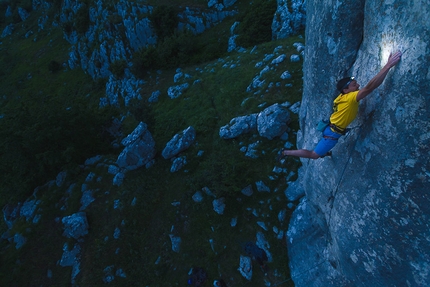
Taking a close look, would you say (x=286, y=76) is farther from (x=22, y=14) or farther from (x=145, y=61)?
(x=22, y=14)

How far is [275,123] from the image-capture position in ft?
58.0

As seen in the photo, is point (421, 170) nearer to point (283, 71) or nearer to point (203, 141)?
point (203, 141)

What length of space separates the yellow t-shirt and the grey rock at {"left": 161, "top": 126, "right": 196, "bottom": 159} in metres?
15.8

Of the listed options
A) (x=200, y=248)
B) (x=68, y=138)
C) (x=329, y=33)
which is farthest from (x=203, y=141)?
(x=329, y=33)

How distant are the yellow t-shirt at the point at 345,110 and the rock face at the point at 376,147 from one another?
0.38 meters

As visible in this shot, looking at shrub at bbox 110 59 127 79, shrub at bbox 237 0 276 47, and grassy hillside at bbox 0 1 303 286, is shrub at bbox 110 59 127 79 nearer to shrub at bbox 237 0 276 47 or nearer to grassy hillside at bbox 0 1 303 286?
grassy hillside at bbox 0 1 303 286

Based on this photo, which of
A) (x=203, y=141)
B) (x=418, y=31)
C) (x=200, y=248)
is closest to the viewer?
(x=418, y=31)

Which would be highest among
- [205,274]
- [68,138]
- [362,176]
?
[362,176]

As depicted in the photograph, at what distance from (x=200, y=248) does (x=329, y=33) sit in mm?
14151

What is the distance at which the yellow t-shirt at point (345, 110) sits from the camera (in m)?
6.47

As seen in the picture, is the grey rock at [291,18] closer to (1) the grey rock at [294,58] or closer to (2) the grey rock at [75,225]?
(1) the grey rock at [294,58]

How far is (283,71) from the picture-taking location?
75.9 ft

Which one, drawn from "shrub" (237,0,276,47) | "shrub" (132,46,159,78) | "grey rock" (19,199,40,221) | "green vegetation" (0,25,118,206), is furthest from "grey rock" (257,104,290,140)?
"shrub" (132,46,159,78)

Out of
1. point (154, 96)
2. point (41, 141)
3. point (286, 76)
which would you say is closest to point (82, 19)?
point (154, 96)
